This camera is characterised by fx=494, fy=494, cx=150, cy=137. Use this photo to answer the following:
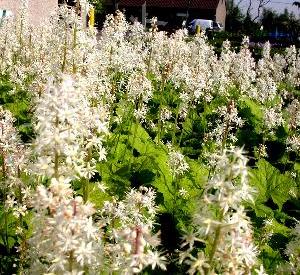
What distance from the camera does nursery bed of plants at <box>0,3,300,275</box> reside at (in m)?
2.38

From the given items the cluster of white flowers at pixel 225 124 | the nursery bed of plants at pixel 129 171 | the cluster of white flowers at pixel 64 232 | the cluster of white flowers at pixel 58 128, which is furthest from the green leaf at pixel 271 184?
the cluster of white flowers at pixel 64 232

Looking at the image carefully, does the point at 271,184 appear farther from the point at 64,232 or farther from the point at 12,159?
the point at 64,232

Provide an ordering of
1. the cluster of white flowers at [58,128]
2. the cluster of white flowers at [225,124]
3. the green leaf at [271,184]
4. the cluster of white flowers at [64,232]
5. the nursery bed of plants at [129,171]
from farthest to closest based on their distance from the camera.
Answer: the green leaf at [271,184] → the cluster of white flowers at [225,124] → the cluster of white flowers at [58,128] → the nursery bed of plants at [129,171] → the cluster of white flowers at [64,232]

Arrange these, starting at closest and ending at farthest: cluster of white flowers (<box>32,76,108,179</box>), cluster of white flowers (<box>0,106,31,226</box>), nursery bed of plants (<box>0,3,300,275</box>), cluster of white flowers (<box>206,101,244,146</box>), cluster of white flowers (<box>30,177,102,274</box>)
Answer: cluster of white flowers (<box>30,177,102,274</box>)
nursery bed of plants (<box>0,3,300,275</box>)
cluster of white flowers (<box>32,76,108,179</box>)
cluster of white flowers (<box>0,106,31,226</box>)
cluster of white flowers (<box>206,101,244,146</box>)

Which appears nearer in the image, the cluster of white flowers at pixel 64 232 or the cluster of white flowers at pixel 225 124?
the cluster of white flowers at pixel 64 232

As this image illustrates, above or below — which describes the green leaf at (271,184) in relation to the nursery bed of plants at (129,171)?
below

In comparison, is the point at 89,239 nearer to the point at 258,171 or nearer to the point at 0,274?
the point at 0,274

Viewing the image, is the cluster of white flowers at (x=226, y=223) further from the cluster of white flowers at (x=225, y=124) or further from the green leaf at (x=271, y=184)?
the green leaf at (x=271, y=184)

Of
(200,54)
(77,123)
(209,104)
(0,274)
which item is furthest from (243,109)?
(77,123)

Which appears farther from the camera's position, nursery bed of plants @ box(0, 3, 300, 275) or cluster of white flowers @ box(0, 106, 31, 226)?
cluster of white flowers @ box(0, 106, 31, 226)

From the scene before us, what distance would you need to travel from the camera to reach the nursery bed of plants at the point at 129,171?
2377 mm

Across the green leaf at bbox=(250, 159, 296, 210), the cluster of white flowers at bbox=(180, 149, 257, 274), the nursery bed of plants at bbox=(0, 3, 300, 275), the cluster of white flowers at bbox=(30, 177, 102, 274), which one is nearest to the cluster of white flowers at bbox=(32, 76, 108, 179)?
the nursery bed of plants at bbox=(0, 3, 300, 275)

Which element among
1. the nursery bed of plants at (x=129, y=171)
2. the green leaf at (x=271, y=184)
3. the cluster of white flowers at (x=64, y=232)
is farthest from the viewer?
the green leaf at (x=271, y=184)

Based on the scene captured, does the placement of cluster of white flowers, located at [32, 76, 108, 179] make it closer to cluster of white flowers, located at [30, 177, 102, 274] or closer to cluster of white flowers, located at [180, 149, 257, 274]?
cluster of white flowers, located at [30, 177, 102, 274]
